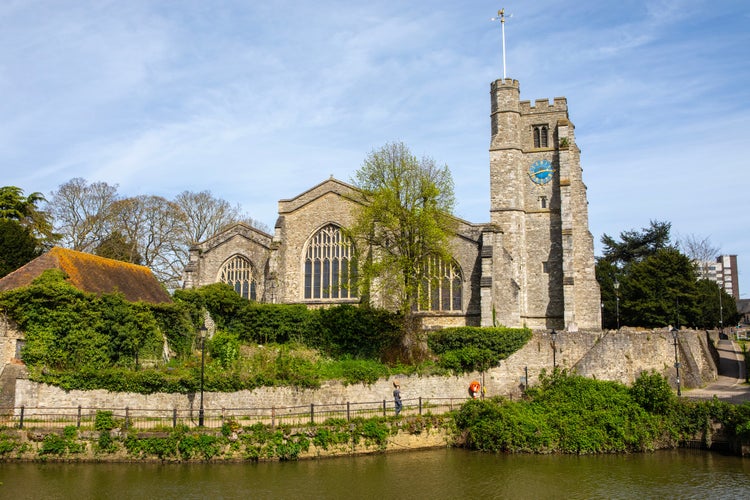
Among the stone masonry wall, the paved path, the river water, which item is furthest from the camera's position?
the paved path

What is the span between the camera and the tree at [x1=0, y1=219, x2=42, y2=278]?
30.5 meters

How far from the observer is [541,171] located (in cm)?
3747

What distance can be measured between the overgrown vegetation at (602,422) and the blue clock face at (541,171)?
1600 centimetres

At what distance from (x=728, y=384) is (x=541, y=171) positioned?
14843mm

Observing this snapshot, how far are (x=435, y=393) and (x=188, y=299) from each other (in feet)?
41.2

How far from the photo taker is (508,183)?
36.8 m

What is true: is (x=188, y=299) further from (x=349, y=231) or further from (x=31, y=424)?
(x=31, y=424)

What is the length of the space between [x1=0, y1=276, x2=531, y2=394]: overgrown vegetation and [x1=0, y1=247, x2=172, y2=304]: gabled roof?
1176 millimetres

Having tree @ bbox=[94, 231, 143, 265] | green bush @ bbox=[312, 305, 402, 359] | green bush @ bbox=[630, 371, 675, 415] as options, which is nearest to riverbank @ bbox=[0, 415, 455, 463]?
green bush @ bbox=[312, 305, 402, 359]

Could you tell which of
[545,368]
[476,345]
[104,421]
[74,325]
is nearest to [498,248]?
[476,345]

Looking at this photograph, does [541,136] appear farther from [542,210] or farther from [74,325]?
[74,325]

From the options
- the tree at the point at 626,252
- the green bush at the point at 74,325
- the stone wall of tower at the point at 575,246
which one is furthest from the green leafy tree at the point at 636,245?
the green bush at the point at 74,325

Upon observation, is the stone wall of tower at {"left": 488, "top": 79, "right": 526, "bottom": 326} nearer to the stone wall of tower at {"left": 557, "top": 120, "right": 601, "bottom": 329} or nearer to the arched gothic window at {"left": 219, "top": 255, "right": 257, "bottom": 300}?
the stone wall of tower at {"left": 557, "top": 120, "right": 601, "bottom": 329}

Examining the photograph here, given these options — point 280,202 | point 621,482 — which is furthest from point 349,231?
point 621,482
